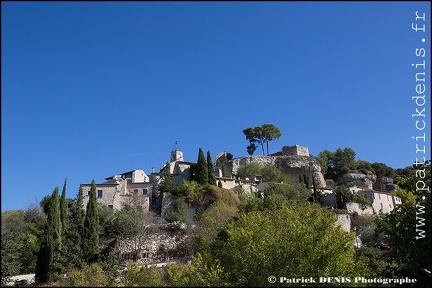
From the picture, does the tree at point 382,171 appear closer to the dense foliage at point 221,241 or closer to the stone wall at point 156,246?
the dense foliage at point 221,241

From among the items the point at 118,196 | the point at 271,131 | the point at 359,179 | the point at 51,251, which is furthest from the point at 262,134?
the point at 51,251

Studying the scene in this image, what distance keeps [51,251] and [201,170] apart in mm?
24557

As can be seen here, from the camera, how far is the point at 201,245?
29.7 meters

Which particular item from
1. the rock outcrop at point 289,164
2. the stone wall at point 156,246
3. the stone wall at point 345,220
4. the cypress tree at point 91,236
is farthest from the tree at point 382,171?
the cypress tree at point 91,236

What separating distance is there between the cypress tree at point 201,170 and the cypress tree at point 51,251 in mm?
20324

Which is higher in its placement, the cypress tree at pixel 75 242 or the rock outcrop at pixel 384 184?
the rock outcrop at pixel 384 184

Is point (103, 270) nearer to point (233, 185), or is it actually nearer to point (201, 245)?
point (201, 245)

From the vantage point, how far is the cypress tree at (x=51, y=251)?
78.5ft

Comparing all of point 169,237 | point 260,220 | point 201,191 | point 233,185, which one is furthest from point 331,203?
point 260,220

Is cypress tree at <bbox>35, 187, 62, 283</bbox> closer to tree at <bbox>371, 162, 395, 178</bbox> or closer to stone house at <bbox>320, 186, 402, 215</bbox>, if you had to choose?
stone house at <bbox>320, 186, 402, 215</bbox>

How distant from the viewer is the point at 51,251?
24.9m

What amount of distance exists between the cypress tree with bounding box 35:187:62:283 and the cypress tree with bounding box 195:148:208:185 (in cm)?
2032

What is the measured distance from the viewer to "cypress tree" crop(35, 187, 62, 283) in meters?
23.9

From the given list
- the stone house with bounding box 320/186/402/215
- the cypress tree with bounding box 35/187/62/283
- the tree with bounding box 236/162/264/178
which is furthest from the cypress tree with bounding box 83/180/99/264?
the tree with bounding box 236/162/264/178
